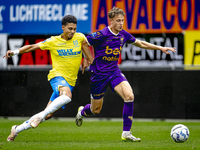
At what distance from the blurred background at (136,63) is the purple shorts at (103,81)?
13.0 ft

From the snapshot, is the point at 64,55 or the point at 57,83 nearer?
the point at 57,83

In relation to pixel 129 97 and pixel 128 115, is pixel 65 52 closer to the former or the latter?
pixel 129 97

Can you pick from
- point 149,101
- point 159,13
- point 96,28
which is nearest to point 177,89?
point 149,101

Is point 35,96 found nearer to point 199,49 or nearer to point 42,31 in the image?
point 42,31

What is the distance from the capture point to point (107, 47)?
6852mm

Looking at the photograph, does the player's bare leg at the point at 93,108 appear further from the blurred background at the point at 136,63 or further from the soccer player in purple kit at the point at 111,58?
the blurred background at the point at 136,63

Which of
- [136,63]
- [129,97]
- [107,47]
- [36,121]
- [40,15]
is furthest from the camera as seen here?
[40,15]

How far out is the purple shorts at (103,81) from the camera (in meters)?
6.79

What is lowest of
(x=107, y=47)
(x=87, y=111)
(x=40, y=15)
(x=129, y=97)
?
(x=87, y=111)

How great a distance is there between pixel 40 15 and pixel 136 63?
320 centimetres

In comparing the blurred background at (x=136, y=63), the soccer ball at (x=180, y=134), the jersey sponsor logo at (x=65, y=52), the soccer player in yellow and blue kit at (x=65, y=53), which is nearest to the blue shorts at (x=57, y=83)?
the soccer player in yellow and blue kit at (x=65, y=53)

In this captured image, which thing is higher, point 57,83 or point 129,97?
point 57,83

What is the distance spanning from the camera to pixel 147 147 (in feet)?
19.1

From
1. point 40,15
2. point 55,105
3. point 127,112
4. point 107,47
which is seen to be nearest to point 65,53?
point 107,47
